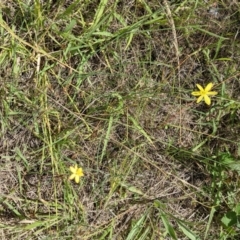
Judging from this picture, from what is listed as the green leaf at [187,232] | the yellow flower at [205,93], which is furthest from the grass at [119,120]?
the yellow flower at [205,93]

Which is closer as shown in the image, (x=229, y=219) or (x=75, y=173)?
(x=75, y=173)

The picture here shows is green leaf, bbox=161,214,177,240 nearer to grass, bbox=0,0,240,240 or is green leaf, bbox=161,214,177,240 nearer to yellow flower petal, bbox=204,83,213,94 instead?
grass, bbox=0,0,240,240

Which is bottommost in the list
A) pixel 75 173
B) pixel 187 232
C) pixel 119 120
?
pixel 187 232

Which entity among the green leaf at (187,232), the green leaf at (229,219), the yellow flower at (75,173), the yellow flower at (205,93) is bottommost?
the green leaf at (187,232)

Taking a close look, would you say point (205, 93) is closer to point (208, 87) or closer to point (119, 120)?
point (208, 87)

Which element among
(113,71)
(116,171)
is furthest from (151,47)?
(116,171)

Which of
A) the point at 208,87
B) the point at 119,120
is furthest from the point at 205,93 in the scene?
the point at 119,120

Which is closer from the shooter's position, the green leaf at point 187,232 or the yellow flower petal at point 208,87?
the yellow flower petal at point 208,87

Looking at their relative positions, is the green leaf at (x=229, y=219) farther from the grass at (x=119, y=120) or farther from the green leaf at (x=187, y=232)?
the green leaf at (x=187, y=232)
